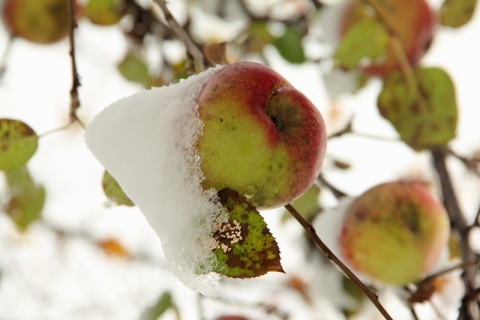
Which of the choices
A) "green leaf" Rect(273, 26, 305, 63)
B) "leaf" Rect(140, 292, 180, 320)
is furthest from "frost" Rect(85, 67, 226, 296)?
"green leaf" Rect(273, 26, 305, 63)

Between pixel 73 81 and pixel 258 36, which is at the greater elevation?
pixel 73 81

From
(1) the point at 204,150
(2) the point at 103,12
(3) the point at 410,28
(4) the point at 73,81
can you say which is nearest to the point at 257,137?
(1) the point at 204,150

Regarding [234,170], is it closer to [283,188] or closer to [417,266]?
[283,188]

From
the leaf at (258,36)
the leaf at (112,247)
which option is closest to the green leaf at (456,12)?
the leaf at (258,36)

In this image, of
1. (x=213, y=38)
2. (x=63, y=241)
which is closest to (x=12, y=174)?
(x=213, y=38)

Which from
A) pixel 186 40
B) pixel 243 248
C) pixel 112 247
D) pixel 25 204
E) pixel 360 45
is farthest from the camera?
pixel 112 247

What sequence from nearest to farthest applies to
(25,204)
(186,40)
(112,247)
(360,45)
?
(186,40) < (360,45) < (25,204) < (112,247)

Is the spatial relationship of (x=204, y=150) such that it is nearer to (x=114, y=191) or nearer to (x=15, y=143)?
(x=114, y=191)
